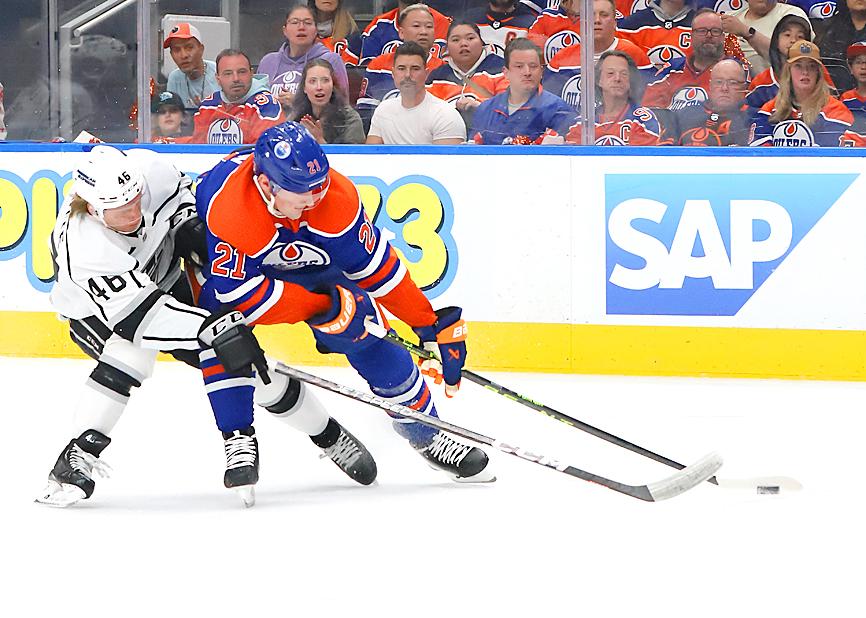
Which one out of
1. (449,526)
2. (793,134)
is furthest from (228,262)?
(793,134)

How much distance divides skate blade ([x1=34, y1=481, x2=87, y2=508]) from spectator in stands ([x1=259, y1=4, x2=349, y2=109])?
2585 millimetres

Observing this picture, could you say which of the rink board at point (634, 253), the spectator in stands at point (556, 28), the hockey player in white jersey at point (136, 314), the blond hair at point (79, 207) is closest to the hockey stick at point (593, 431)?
Result: the hockey player in white jersey at point (136, 314)

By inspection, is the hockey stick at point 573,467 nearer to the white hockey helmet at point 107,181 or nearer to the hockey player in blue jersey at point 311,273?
the hockey player in blue jersey at point 311,273

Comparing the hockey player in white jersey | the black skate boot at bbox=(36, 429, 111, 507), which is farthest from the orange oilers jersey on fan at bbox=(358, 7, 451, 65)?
the black skate boot at bbox=(36, 429, 111, 507)

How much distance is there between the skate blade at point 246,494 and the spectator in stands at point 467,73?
2.49 meters

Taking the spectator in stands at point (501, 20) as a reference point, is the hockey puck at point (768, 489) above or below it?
below

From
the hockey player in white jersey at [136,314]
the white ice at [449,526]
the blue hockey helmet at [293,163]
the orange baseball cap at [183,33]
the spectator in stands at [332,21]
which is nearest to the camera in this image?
the white ice at [449,526]

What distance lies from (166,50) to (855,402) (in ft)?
10.3

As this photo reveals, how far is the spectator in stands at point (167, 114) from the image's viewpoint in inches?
212

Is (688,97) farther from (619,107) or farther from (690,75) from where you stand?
(619,107)

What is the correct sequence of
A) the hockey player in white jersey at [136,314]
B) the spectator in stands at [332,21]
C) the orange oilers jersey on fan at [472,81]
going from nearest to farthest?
the hockey player in white jersey at [136,314], the orange oilers jersey on fan at [472,81], the spectator in stands at [332,21]

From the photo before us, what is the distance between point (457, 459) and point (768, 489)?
0.79 m

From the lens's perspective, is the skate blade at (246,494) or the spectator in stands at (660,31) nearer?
the skate blade at (246,494)

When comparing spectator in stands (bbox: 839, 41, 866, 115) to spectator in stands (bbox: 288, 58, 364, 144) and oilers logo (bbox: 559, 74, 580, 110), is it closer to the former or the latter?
oilers logo (bbox: 559, 74, 580, 110)
